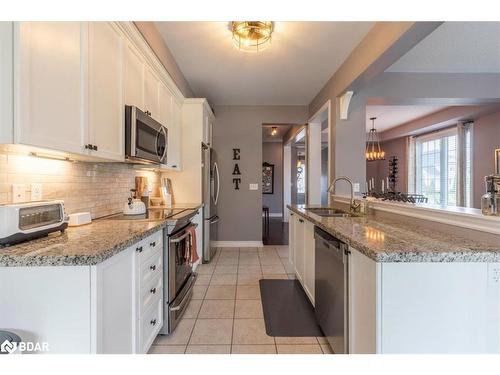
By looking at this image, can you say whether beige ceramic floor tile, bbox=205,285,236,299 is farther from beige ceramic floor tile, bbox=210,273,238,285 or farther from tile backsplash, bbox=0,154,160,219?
tile backsplash, bbox=0,154,160,219

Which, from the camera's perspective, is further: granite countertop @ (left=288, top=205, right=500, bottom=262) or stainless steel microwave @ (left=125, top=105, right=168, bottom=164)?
stainless steel microwave @ (left=125, top=105, right=168, bottom=164)

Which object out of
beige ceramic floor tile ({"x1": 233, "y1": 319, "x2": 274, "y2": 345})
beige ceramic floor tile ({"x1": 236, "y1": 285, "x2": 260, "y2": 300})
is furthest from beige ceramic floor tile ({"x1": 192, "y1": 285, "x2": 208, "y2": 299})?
beige ceramic floor tile ({"x1": 233, "y1": 319, "x2": 274, "y2": 345})

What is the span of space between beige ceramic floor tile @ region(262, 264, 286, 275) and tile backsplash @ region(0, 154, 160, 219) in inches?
77.8

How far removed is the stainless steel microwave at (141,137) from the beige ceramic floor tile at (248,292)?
159 centimetres

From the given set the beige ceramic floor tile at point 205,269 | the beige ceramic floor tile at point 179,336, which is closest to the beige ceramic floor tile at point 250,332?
the beige ceramic floor tile at point 179,336

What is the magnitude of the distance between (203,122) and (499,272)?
349 centimetres

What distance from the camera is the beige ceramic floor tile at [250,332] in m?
1.91

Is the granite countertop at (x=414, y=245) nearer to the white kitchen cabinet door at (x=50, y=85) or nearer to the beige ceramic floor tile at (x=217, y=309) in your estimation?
the beige ceramic floor tile at (x=217, y=309)

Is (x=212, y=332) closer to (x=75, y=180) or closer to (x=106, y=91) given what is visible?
(x=75, y=180)

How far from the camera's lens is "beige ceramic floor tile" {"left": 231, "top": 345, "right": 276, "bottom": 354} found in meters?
1.80

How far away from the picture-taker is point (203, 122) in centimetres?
381
